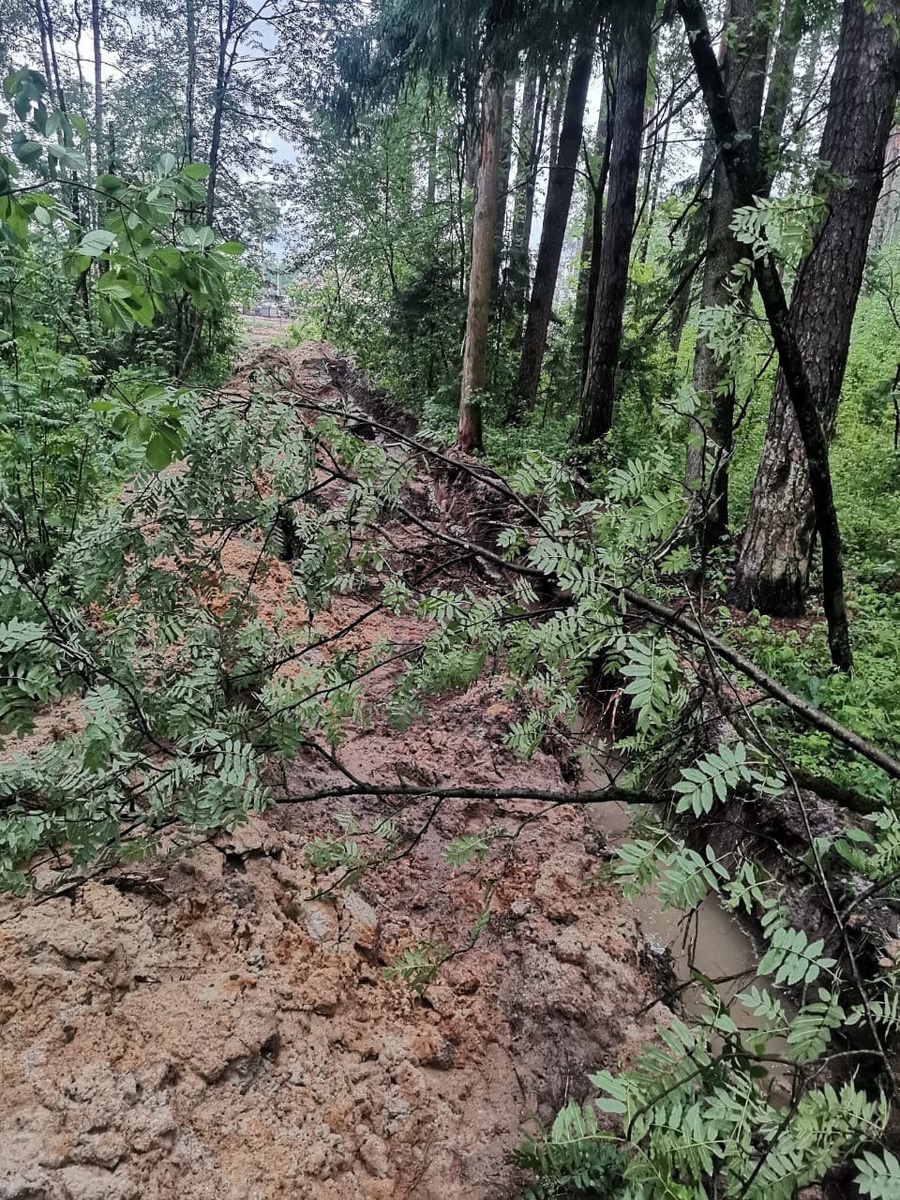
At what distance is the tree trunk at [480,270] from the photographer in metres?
7.97

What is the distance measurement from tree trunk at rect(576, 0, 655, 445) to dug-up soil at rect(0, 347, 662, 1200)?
19.5 ft

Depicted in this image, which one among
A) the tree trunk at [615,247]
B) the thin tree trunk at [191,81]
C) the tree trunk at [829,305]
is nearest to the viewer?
the tree trunk at [829,305]

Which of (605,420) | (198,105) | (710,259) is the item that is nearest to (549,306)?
(605,420)

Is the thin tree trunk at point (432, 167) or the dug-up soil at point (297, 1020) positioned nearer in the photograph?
the dug-up soil at point (297, 1020)

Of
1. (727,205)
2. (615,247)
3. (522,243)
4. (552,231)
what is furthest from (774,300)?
(522,243)

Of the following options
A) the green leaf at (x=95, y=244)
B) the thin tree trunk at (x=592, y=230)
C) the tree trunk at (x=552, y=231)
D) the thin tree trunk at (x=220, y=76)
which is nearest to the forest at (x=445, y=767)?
the green leaf at (x=95, y=244)

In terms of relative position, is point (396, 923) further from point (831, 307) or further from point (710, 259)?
point (710, 259)

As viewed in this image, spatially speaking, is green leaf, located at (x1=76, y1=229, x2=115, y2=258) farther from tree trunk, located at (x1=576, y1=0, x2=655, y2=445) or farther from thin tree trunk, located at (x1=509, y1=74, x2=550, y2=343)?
thin tree trunk, located at (x1=509, y1=74, x2=550, y2=343)

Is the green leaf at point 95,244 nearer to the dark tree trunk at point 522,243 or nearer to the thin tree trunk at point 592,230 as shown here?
the thin tree trunk at point 592,230

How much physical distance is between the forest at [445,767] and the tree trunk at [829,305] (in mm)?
30

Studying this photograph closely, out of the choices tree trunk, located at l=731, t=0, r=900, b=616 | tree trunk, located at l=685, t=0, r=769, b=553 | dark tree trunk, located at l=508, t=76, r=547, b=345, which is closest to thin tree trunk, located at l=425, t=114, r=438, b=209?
dark tree trunk, located at l=508, t=76, r=547, b=345

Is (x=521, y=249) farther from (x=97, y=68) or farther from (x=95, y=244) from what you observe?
(x=95, y=244)

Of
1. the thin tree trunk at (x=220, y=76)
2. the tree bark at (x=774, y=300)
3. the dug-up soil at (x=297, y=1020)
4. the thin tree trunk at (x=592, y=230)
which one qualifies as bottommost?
the dug-up soil at (x=297, y=1020)

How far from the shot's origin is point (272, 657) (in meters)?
2.19
